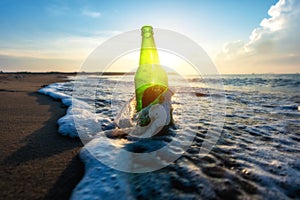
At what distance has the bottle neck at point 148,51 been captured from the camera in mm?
1884

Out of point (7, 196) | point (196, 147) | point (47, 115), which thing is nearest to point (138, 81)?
point (196, 147)

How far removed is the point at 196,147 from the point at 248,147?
49 centimetres

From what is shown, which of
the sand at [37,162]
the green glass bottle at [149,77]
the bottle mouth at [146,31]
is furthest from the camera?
the bottle mouth at [146,31]

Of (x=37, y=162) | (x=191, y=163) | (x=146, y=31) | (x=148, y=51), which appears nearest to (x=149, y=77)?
(x=148, y=51)

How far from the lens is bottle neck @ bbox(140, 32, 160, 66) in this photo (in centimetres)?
188

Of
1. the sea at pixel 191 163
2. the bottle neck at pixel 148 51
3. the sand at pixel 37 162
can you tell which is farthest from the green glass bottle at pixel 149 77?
the sand at pixel 37 162

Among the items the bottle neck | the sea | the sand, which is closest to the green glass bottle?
the bottle neck

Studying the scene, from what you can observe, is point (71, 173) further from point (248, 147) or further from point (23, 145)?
point (248, 147)

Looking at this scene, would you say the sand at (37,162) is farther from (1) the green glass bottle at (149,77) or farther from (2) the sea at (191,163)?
(1) the green glass bottle at (149,77)

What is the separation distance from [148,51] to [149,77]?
0.29 m

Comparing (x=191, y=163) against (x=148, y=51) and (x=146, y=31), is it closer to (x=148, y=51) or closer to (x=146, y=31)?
(x=148, y=51)

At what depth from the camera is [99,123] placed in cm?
265

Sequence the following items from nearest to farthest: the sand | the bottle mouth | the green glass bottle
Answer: the sand, the green glass bottle, the bottle mouth

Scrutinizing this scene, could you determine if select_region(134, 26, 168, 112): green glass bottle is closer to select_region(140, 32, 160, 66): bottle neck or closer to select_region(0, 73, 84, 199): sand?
select_region(140, 32, 160, 66): bottle neck
